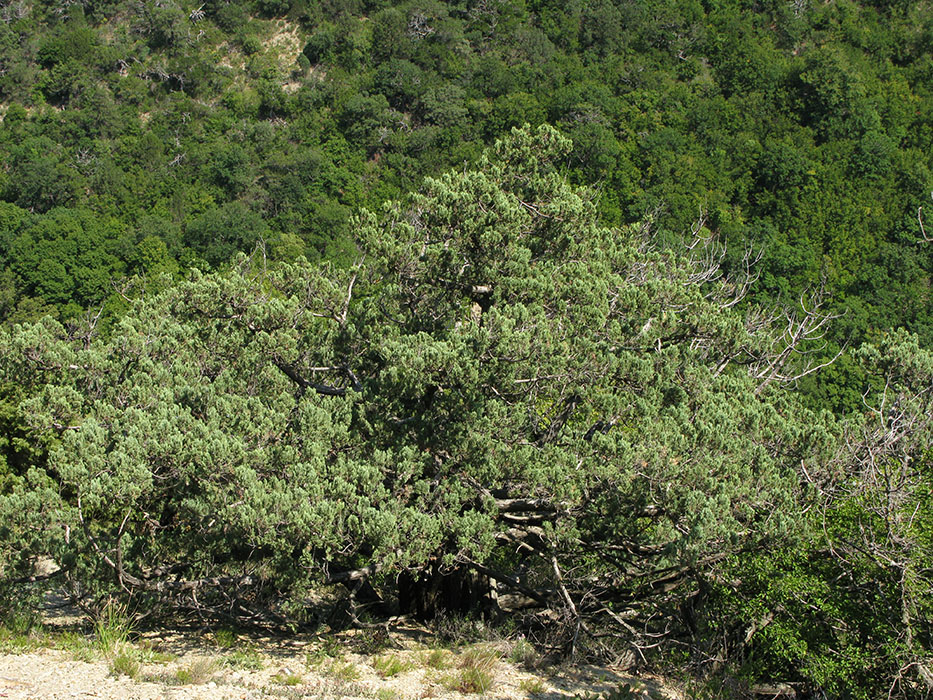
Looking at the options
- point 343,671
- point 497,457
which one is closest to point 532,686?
point 343,671

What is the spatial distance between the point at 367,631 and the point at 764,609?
422 centimetres

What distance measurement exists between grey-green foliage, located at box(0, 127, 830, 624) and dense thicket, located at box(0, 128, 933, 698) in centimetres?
4

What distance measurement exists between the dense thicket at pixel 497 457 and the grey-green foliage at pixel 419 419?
35 millimetres

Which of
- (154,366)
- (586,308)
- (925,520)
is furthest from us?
(154,366)

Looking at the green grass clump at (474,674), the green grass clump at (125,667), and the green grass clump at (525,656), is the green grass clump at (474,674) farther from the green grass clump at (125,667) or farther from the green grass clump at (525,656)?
the green grass clump at (125,667)

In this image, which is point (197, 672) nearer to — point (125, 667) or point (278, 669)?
point (125, 667)

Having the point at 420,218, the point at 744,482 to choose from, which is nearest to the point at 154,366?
the point at 420,218

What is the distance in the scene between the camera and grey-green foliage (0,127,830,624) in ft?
26.1

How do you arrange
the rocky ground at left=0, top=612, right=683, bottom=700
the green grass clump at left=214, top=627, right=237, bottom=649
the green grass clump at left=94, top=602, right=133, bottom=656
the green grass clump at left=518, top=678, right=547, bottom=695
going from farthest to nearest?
the green grass clump at left=214, top=627, right=237, bottom=649 < the green grass clump at left=94, top=602, right=133, bottom=656 < the green grass clump at left=518, top=678, right=547, bottom=695 < the rocky ground at left=0, top=612, right=683, bottom=700

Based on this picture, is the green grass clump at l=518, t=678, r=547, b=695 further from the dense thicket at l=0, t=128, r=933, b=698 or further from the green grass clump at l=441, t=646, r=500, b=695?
the dense thicket at l=0, t=128, r=933, b=698

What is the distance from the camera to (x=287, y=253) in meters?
40.0

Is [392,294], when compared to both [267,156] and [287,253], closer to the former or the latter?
[287,253]

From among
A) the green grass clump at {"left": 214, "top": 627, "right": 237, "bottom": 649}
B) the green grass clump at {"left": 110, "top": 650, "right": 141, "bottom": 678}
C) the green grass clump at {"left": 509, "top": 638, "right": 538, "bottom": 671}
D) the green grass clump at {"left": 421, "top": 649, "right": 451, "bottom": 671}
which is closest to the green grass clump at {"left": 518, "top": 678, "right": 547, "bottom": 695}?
the green grass clump at {"left": 509, "top": 638, "right": 538, "bottom": 671}

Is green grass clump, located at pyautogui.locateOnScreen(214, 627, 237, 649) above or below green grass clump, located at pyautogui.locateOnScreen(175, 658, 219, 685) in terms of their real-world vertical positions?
below
